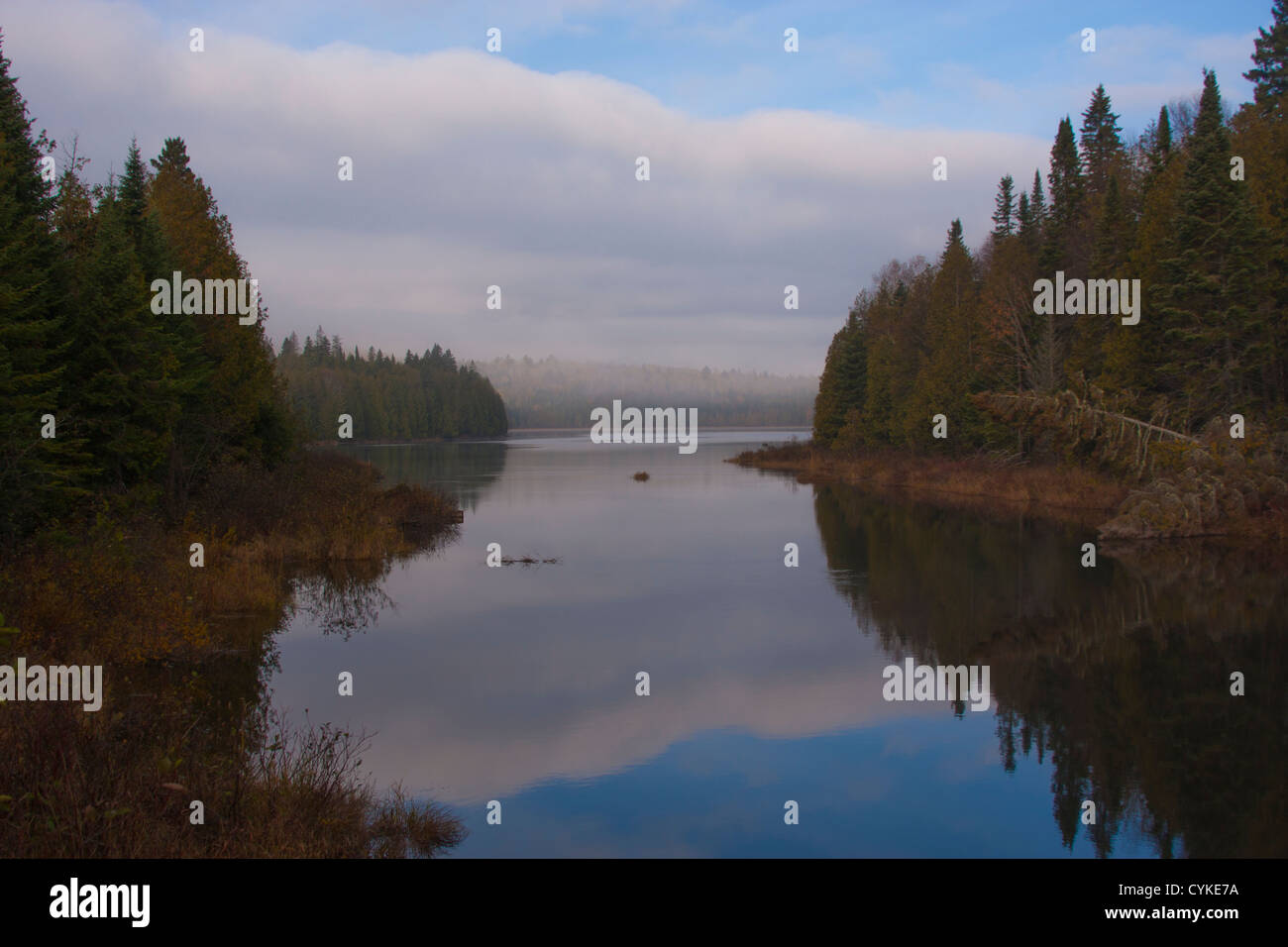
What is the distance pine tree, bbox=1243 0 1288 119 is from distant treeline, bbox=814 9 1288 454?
0.11 meters

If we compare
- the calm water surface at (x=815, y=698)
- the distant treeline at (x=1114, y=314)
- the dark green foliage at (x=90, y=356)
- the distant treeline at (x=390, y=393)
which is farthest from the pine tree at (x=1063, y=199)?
the distant treeline at (x=390, y=393)

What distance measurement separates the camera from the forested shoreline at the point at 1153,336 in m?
27.5

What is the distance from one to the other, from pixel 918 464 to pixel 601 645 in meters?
40.5

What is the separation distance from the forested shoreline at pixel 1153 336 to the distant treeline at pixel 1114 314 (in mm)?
97

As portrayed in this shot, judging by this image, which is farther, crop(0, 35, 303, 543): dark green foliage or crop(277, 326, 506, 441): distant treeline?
crop(277, 326, 506, 441): distant treeline

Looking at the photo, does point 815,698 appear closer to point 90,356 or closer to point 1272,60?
point 90,356

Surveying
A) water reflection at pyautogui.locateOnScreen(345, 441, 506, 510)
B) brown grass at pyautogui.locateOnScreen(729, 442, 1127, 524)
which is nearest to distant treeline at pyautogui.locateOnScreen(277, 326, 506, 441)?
water reflection at pyautogui.locateOnScreen(345, 441, 506, 510)

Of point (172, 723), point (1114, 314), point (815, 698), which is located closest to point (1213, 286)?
point (1114, 314)

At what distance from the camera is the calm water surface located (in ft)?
29.2

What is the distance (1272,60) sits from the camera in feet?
167

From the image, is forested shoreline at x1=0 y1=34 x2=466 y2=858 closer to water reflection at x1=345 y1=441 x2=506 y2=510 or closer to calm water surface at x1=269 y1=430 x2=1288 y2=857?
calm water surface at x1=269 y1=430 x2=1288 y2=857

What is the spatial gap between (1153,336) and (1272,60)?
30107mm

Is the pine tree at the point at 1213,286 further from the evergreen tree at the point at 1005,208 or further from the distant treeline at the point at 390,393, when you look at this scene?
the distant treeline at the point at 390,393
